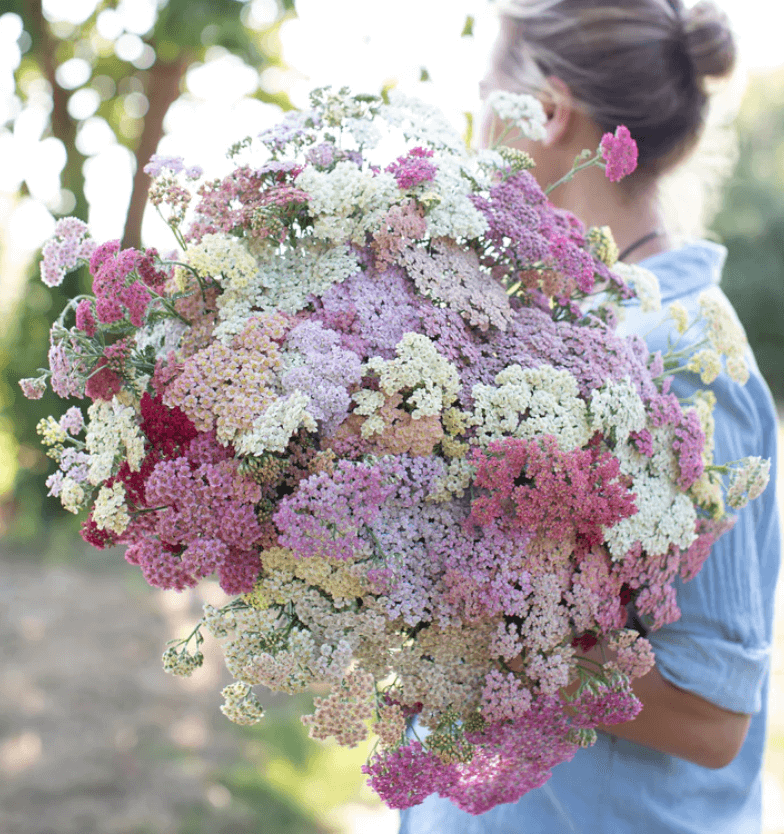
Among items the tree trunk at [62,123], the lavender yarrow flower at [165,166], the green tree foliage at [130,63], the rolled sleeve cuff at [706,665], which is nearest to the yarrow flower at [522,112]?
the lavender yarrow flower at [165,166]

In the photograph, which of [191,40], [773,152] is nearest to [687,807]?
[191,40]

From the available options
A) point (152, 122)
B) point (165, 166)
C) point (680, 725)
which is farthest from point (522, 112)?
point (152, 122)

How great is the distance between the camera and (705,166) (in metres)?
2.46

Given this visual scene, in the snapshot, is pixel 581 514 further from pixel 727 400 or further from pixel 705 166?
pixel 705 166

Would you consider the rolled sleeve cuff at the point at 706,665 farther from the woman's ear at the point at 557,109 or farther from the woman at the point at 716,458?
the woman's ear at the point at 557,109

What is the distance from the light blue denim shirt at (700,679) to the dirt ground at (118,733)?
2305 millimetres

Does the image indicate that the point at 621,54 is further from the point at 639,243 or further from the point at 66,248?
the point at 66,248

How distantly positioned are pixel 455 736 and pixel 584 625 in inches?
10.8

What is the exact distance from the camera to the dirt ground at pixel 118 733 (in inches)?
153

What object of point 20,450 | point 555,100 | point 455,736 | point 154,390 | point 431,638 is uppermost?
point 555,100

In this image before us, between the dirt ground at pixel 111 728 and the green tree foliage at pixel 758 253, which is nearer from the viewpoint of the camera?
the dirt ground at pixel 111 728

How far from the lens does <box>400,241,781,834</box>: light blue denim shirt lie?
1677 mm

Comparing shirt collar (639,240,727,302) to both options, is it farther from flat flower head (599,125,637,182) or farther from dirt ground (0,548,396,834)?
dirt ground (0,548,396,834)

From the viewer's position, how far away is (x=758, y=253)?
20.9m
